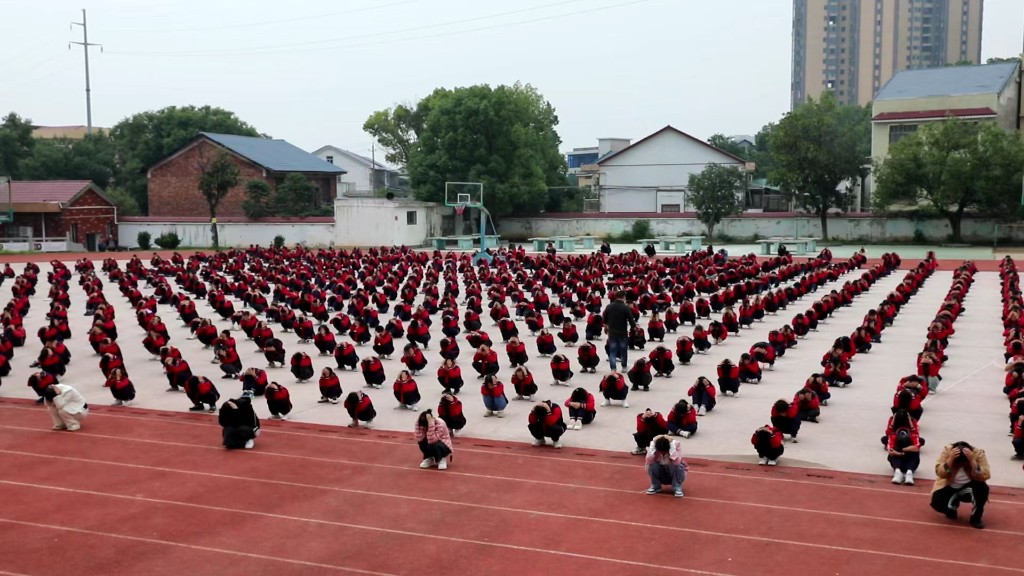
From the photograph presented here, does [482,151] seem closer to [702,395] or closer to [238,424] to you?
[702,395]

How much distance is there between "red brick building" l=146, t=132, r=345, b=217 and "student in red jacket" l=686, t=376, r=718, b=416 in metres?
48.5

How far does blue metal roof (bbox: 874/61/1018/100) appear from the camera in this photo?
54156 mm

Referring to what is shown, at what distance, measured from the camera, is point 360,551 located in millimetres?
8953

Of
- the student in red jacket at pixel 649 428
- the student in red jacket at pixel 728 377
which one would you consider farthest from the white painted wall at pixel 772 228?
the student in red jacket at pixel 649 428

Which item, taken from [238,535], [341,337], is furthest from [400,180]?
[238,535]

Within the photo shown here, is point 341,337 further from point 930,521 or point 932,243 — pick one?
point 932,243

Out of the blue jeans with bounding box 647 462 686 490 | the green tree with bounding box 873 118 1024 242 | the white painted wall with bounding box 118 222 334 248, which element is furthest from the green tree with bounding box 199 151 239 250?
the blue jeans with bounding box 647 462 686 490

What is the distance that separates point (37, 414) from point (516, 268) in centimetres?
2001

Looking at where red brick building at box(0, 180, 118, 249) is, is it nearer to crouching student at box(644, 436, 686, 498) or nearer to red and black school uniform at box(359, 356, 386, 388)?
red and black school uniform at box(359, 356, 386, 388)

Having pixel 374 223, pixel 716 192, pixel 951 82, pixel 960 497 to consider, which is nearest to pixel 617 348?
pixel 960 497

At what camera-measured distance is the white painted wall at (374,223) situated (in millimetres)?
53469

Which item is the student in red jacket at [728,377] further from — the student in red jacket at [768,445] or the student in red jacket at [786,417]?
the student in red jacket at [768,445]

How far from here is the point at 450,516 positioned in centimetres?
988

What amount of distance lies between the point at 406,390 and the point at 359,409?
3.74ft
